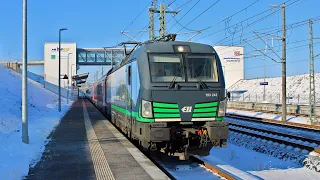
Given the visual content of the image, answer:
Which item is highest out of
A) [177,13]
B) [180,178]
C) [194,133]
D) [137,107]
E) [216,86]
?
[177,13]

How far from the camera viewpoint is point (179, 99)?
8320 millimetres

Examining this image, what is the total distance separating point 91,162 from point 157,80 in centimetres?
256

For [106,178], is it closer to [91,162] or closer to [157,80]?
[91,162]

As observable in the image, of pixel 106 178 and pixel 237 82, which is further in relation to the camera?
pixel 237 82

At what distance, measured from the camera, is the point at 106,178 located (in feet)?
21.9

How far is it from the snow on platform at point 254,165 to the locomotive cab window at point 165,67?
2638 millimetres

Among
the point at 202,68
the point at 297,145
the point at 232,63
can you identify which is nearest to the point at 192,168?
the point at 202,68

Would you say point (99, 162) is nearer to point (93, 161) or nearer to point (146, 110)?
point (93, 161)

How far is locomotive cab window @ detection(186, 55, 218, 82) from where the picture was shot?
8.82 metres

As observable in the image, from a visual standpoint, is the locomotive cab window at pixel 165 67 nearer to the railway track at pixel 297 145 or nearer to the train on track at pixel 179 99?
the train on track at pixel 179 99

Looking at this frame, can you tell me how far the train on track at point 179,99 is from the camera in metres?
8.22

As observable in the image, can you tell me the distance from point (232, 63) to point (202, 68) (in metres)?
75.5

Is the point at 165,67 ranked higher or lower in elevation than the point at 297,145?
higher

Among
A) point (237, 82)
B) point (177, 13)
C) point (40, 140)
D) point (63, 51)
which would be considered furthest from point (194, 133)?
point (237, 82)
